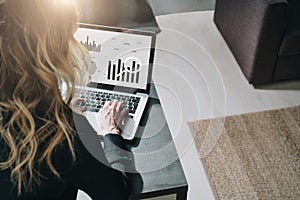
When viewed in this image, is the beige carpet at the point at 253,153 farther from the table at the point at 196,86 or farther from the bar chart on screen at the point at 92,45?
the bar chart on screen at the point at 92,45

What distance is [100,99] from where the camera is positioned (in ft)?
6.16

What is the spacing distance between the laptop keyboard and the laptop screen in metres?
0.04

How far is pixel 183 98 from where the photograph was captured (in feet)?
8.59

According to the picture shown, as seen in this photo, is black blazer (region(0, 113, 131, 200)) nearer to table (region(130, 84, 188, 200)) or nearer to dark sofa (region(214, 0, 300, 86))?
table (region(130, 84, 188, 200))

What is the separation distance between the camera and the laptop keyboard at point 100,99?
1858mm

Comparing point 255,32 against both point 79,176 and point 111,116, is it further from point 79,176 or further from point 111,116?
point 79,176

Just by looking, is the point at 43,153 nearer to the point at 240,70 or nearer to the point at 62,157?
the point at 62,157

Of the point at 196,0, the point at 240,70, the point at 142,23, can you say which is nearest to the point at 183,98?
the point at 240,70

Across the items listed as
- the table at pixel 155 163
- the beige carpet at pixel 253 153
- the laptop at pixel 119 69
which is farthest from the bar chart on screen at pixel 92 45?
the beige carpet at pixel 253 153

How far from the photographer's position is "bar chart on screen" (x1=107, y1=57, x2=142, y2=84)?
1.86 m

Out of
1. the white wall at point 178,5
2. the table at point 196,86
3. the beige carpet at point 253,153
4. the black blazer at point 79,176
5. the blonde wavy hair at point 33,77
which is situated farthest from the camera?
the white wall at point 178,5

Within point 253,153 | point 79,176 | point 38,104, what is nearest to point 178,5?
point 253,153

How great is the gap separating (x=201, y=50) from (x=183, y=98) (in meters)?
0.37

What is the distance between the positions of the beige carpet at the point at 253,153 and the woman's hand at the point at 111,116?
2.10ft
